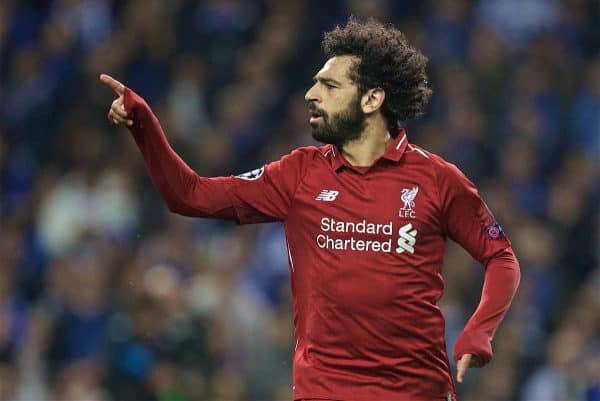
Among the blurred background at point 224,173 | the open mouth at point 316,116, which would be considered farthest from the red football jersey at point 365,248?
the blurred background at point 224,173

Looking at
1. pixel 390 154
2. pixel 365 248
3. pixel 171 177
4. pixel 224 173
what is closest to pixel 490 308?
pixel 365 248

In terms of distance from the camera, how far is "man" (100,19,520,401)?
16.5 feet

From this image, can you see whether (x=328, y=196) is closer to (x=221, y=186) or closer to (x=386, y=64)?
(x=221, y=186)

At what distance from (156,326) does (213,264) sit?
1615 mm

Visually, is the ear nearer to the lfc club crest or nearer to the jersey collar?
the jersey collar

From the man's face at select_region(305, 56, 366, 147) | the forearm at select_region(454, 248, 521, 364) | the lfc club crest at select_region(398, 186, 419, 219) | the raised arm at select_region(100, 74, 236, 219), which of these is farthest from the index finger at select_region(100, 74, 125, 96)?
the forearm at select_region(454, 248, 521, 364)

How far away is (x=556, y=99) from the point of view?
1131 cm

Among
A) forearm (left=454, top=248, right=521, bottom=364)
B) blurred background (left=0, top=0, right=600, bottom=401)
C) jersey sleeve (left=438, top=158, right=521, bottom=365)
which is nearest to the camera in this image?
forearm (left=454, top=248, right=521, bottom=364)

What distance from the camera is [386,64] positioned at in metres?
5.34

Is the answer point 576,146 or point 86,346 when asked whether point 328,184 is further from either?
point 576,146

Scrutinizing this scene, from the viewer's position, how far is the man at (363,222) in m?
5.02

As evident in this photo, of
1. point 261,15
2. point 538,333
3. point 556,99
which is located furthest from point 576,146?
point 261,15

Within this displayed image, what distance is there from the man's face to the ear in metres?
0.02

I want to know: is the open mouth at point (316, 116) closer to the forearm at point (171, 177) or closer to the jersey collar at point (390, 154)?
the jersey collar at point (390, 154)
